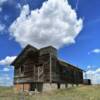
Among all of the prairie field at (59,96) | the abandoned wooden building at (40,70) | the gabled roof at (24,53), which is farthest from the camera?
the gabled roof at (24,53)

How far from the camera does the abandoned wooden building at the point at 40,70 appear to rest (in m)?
41.9

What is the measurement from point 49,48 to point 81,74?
1585 cm

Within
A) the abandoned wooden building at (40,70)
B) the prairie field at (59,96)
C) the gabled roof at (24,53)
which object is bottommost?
the prairie field at (59,96)

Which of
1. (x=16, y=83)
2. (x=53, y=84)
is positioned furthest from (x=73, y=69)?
(x=16, y=83)

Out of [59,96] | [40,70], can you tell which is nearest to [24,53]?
[40,70]

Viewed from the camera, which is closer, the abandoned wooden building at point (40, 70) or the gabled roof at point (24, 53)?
the abandoned wooden building at point (40, 70)

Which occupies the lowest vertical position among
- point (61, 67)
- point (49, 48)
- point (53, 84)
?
point (53, 84)

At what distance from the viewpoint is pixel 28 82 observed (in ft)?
143

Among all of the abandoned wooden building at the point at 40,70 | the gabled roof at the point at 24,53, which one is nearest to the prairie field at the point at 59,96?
the abandoned wooden building at the point at 40,70

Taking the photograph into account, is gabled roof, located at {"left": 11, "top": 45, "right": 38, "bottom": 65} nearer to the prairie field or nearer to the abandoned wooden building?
the abandoned wooden building

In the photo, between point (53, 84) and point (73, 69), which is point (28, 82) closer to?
point (53, 84)

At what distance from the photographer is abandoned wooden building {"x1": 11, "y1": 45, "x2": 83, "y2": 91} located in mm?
41875

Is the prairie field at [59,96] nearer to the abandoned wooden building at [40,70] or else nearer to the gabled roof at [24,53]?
the abandoned wooden building at [40,70]

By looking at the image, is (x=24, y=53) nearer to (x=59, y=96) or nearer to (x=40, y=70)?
(x=40, y=70)
